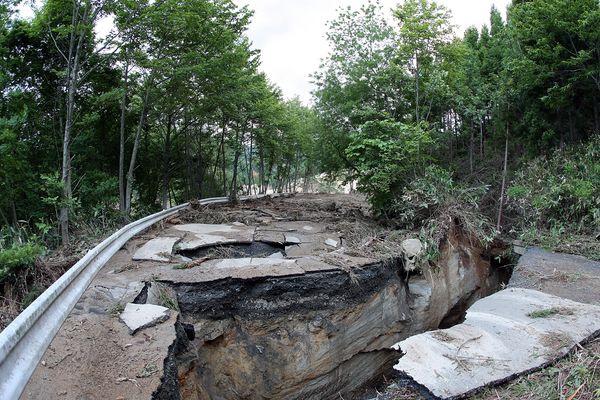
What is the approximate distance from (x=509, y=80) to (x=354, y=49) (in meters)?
4.61

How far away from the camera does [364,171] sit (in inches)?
362

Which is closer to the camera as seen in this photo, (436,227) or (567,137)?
(436,227)

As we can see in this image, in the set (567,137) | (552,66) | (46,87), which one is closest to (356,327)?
(552,66)

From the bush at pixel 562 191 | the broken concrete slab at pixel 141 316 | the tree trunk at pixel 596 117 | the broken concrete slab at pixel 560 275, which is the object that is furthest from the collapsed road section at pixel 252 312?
the tree trunk at pixel 596 117

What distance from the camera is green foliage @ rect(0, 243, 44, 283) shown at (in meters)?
4.62

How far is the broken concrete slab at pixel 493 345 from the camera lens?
125 inches

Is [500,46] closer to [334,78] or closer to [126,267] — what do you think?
[334,78]

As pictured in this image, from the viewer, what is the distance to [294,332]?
18.9 feet

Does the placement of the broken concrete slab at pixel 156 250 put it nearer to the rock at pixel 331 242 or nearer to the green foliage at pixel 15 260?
the green foliage at pixel 15 260

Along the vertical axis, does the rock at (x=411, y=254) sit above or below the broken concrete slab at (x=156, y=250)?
below

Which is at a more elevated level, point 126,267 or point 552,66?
point 552,66

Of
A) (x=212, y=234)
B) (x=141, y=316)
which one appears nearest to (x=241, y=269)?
(x=141, y=316)

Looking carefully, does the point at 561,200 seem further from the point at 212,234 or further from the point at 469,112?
the point at 212,234

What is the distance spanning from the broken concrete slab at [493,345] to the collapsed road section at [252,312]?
6.69 feet
